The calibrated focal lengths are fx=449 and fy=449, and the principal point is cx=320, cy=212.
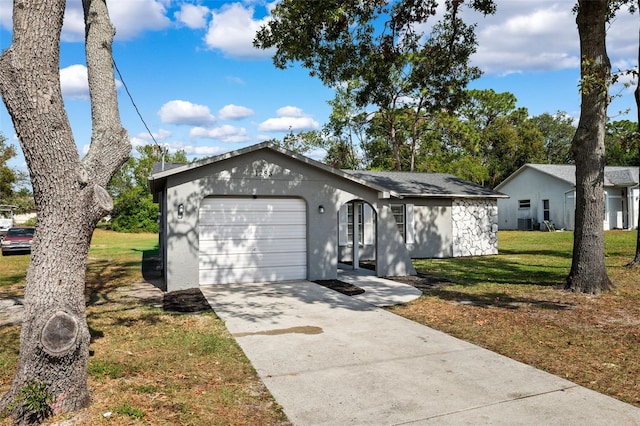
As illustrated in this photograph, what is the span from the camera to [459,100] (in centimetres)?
1341

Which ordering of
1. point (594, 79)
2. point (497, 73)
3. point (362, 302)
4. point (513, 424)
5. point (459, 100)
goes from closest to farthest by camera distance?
1. point (513, 424)
2. point (594, 79)
3. point (362, 302)
4. point (459, 100)
5. point (497, 73)

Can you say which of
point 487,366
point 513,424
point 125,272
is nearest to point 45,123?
point 513,424

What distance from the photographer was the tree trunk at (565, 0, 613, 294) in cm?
969

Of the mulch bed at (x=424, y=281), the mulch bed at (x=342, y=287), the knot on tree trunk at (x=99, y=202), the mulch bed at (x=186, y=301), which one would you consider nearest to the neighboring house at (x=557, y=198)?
the mulch bed at (x=424, y=281)

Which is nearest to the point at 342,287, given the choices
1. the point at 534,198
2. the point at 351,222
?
the point at 351,222

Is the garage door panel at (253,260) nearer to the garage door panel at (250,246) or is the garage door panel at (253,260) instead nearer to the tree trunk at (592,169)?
the garage door panel at (250,246)

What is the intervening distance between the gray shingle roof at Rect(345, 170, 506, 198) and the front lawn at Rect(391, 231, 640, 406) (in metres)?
4.20

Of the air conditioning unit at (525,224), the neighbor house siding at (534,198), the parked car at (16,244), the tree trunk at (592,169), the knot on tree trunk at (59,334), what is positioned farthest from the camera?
the air conditioning unit at (525,224)

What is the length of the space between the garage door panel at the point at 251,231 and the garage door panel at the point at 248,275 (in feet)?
2.78

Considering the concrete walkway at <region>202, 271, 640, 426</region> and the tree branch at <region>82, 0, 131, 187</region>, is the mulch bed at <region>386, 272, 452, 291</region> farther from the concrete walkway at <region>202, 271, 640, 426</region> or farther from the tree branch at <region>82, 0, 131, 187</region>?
the tree branch at <region>82, 0, 131, 187</region>

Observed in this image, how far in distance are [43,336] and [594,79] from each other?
30.9 ft

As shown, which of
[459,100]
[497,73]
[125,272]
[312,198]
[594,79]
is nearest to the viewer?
[594,79]

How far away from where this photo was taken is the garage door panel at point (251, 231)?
11289 mm

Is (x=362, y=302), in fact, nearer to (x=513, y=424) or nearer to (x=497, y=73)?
(x=513, y=424)
